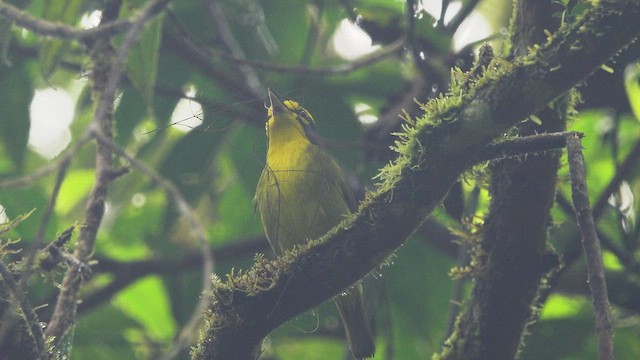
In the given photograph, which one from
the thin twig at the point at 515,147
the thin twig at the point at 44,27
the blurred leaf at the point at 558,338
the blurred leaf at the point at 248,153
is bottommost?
the thin twig at the point at 515,147

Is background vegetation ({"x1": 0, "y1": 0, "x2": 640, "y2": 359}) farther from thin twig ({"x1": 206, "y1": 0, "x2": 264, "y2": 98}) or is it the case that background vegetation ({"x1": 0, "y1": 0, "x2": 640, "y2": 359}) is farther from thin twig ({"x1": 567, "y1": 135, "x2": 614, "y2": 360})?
thin twig ({"x1": 567, "y1": 135, "x2": 614, "y2": 360})

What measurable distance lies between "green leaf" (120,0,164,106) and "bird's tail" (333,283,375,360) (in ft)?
4.10

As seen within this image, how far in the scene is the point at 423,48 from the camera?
462cm

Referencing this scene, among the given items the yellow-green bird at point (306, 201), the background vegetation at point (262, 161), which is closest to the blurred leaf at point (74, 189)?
the background vegetation at point (262, 161)

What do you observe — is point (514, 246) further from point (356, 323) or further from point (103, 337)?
point (103, 337)

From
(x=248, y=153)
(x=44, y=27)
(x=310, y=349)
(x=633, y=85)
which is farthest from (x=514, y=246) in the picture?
(x=633, y=85)

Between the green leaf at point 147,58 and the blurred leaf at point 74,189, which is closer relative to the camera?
the green leaf at point 147,58

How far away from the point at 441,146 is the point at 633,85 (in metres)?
2.98

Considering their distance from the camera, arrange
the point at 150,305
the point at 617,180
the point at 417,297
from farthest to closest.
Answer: the point at 150,305
the point at 417,297
the point at 617,180

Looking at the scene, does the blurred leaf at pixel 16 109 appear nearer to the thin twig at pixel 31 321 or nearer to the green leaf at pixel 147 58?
the green leaf at pixel 147 58

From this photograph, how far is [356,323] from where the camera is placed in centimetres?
407

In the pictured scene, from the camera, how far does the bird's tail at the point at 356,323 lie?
4.00m

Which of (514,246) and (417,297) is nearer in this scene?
(514,246)

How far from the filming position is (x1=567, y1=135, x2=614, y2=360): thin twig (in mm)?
2016
